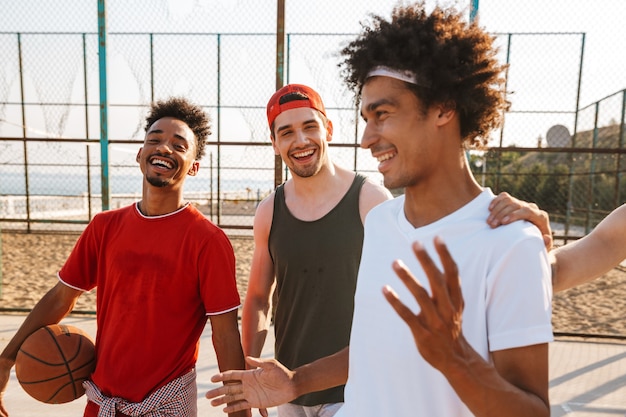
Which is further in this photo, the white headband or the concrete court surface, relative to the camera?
the concrete court surface

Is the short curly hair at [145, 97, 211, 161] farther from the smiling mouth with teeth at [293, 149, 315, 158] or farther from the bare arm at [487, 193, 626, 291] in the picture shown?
the bare arm at [487, 193, 626, 291]

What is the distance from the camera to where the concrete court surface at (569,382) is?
350 centimetres

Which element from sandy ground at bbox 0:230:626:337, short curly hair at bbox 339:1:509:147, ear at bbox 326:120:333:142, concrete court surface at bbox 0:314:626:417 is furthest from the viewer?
sandy ground at bbox 0:230:626:337

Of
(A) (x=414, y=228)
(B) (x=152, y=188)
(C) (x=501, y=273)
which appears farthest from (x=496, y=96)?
(B) (x=152, y=188)

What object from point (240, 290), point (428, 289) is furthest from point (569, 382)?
point (240, 290)

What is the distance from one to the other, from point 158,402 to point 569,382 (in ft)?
11.4

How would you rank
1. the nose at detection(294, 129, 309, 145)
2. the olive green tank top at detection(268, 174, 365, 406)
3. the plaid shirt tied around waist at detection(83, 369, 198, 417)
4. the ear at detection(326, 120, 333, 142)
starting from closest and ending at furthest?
the plaid shirt tied around waist at detection(83, 369, 198, 417) → the olive green tank top at detection(268, 174, 365, 406) → the nose at detection(294, 129, 309, 145) → the ear at detection(326, 120, 333, 142)

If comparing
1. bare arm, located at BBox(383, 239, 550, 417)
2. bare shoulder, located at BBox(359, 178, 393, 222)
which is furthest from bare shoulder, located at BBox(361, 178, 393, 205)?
bare arm, located at BBox(383, 239, 550, 417)

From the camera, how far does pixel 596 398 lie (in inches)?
147

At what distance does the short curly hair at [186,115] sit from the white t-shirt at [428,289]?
1533 mm

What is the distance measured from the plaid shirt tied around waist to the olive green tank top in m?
0.46

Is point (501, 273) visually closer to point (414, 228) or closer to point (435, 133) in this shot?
point (414, 228)

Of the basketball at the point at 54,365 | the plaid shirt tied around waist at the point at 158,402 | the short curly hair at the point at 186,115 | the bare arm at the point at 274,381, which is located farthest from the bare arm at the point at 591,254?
the basketball at the point at 54,365

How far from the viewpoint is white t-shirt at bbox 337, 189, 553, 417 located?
39.3 inches
